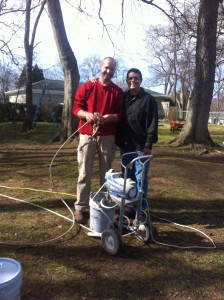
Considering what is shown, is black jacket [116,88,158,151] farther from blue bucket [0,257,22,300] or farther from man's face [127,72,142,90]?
blue bucket [0,257,22,300]

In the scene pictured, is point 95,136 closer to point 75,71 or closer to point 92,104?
point 92,104

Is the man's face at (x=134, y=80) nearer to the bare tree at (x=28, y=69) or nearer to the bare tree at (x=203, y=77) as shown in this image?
the bare tree at (x=203, y=77)

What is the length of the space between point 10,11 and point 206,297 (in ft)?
58.9

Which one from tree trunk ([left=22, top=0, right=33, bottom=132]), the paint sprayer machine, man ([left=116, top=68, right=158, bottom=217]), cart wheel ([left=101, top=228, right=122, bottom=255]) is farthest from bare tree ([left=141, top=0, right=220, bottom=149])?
tree trunk ([left=22, top=0, right=33, bottom=132])

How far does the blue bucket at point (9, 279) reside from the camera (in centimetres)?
200

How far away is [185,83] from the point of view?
44.9 metres

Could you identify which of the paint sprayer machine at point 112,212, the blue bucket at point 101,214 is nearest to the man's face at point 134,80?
the paint sprayer machine at point 112,212

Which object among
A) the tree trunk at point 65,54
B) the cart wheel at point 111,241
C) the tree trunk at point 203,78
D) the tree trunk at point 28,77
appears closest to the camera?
the cart wheel at point 111,241

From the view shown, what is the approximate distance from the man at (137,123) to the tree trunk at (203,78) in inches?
233

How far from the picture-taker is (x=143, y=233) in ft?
11.4

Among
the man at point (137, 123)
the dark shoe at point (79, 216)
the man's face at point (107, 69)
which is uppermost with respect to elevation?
the man's face at point (107, 69)

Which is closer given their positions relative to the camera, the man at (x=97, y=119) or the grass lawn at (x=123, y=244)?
the grass lawn at (x=123, y=244)

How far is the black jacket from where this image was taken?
12.0ft

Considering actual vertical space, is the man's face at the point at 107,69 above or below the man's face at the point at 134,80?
above
